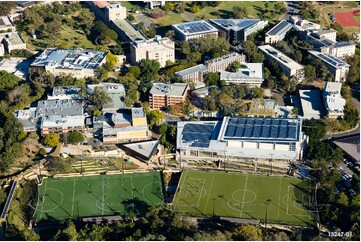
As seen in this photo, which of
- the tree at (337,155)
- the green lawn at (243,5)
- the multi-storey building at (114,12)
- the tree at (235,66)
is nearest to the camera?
the tree at (337,155)

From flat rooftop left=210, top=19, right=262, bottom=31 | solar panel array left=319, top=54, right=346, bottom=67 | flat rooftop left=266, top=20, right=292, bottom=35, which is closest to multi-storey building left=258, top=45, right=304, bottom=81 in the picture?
solar panel array left=319, top=54, right=346, bottom=67

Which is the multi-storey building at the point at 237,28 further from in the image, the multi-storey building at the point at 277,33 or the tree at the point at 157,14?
the tree at the point at 157,14

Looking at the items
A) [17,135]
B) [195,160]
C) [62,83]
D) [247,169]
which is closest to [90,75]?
[62,83]

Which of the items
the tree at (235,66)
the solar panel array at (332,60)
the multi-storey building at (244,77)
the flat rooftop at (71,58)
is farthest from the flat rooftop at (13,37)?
the solar panel array at (332,60)

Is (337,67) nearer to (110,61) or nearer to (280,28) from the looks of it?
(280,28)

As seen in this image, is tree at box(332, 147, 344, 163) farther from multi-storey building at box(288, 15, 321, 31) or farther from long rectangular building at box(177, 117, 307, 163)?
multi-storey building at box(288, 15, 321, 31)
